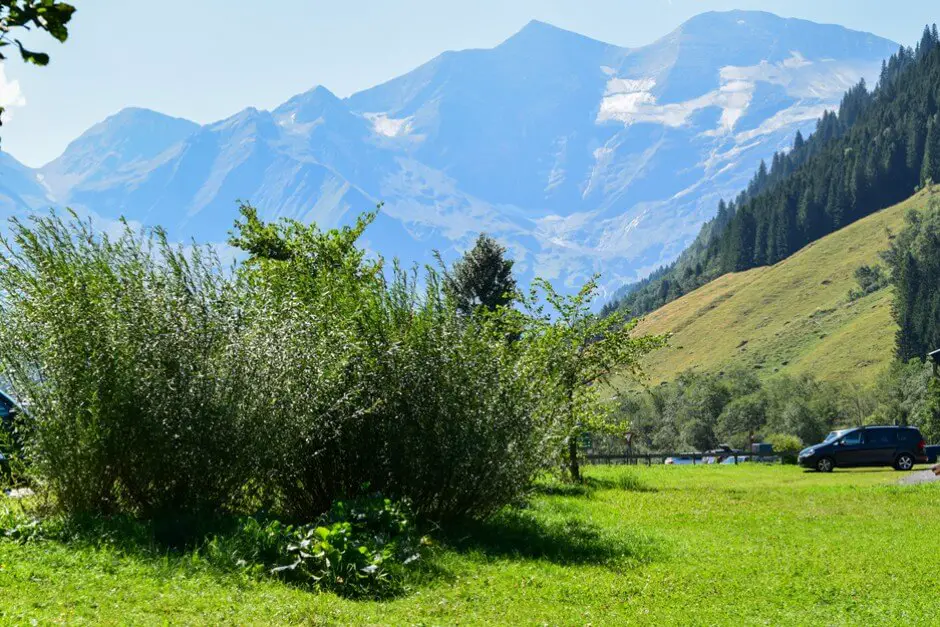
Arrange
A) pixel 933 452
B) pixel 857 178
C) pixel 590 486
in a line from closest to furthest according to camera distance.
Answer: pixel 590 486, pixel 933 452, pixel 857 178

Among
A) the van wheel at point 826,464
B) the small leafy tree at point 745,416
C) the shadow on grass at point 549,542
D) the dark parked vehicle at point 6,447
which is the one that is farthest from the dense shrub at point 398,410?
the small leafy tree at point 745,416

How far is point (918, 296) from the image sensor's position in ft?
415

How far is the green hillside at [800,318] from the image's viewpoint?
140m

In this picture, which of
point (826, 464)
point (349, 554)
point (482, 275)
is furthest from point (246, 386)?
point (826, 464)

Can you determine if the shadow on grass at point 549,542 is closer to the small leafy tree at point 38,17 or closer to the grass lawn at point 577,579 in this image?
the grass lawn at point 577,579

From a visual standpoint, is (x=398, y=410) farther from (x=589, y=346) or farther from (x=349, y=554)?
(x=589, y=346)

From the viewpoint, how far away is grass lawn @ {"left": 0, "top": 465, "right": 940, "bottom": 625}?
8.00 m

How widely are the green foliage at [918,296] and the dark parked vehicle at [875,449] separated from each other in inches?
3528

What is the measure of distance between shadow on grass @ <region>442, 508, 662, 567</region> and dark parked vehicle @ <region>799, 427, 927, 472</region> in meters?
27.7

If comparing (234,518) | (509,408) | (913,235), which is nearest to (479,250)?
(509,408)

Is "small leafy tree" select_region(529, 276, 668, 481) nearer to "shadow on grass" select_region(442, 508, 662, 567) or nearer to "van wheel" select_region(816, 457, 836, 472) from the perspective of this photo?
"shadow on grass" select_region(442, 508, 662, 567)

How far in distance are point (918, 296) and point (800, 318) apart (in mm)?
35406

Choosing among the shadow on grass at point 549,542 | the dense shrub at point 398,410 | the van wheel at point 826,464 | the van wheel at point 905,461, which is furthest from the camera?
the van wheel at point 826,464

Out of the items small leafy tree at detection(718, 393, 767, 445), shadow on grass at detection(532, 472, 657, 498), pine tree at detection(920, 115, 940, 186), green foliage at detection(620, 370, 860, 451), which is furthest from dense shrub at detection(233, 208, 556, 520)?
pine tree at detection(920, 115, 940, 186)
